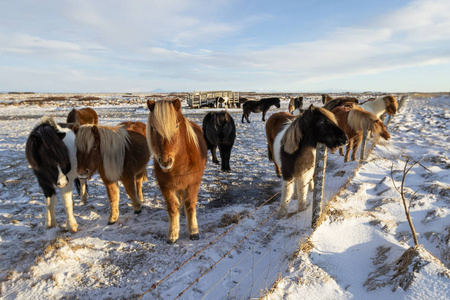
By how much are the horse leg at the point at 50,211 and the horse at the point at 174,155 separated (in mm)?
1838

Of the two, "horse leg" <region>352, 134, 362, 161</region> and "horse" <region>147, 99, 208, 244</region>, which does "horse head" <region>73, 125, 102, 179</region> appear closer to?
"horse" <region>147, 99, 208, 244</region>

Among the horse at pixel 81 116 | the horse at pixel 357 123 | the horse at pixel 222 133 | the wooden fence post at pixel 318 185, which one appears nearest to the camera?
the wooden fence post at pixel 318 185

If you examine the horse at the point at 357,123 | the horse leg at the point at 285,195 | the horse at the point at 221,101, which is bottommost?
the horse leg at the point at 285,195

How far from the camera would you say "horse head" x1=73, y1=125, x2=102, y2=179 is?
10.7ft

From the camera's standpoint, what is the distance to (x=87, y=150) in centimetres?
326

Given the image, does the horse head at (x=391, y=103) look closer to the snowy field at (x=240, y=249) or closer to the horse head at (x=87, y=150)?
the snowy field at (x=240, y=249)

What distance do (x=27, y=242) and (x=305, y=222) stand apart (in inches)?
161

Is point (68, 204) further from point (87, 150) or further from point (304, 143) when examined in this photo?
point (304, 143)

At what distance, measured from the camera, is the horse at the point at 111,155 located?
3277mm

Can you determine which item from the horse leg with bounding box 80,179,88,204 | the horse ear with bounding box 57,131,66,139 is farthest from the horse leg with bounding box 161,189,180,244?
Result: the horse leg with bounding box 80,179,88,204

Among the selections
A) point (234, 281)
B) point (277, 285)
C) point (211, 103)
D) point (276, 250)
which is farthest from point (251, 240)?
point (211, 103)

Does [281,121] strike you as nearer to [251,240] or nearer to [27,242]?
[251,240]

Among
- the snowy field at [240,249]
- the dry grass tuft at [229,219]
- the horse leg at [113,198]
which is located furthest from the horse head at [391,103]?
the horse leg at [113,198]

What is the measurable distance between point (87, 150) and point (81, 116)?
3.08 meters
